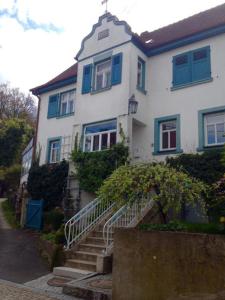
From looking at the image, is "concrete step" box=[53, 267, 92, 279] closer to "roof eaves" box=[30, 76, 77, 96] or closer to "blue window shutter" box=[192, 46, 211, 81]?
"blue window shutter" box=[192, 46, 211, 81]

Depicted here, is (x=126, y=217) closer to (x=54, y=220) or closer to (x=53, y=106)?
(x=54, y=220)

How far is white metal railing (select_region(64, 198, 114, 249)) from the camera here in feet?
35.3

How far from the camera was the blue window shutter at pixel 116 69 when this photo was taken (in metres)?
15.3

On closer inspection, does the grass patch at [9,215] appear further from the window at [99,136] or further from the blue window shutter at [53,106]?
the blue window shutter at [53,106]

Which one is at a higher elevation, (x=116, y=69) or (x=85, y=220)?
(x=116, y=69)

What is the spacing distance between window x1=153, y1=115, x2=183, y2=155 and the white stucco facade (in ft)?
0.55

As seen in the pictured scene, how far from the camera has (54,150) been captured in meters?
19.5

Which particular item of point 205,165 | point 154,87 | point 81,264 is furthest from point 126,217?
point 154,87

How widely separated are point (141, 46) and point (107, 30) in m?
2.15

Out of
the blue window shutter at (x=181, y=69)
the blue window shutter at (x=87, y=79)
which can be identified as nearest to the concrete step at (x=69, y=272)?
the blue window shutter at (x=87, y=79)

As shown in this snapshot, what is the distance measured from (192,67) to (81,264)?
33.4ft

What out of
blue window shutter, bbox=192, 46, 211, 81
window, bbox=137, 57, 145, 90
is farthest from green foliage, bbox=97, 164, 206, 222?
window, bbox=137, 57, 145, 90

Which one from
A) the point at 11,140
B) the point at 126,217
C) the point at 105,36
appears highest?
the point at 105,36

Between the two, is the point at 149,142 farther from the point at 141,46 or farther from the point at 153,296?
the point at 153,296
